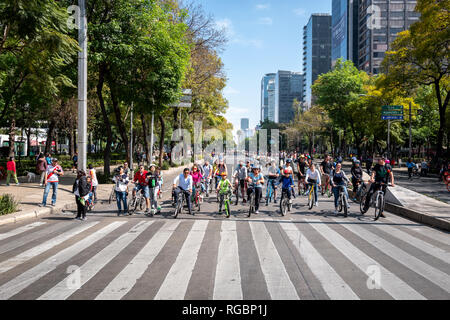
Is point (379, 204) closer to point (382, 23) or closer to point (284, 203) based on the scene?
point (284, 203)

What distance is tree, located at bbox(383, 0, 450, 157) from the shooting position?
90.1 ft

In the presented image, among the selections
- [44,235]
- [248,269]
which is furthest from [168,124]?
[248,269]

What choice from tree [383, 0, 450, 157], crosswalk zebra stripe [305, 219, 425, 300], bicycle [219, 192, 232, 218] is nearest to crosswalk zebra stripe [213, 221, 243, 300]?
crosswalk zebra stripe [305, 219, 425, 300]

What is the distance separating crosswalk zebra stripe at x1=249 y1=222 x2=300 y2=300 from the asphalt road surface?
2 cm

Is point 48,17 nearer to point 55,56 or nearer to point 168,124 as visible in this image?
point 55,56

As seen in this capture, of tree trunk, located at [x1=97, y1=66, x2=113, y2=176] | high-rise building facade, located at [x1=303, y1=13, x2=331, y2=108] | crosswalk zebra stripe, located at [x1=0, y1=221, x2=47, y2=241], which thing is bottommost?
crosswalk zebra stripe, located at [x1=0, y1=221, x2=47, y2=241]

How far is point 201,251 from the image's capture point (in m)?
7.32

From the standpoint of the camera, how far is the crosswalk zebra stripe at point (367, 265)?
509 centimetres

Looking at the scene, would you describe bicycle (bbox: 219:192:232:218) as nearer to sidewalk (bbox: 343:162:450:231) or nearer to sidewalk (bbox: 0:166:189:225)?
sidewalk (bbox: 0:166:189:225)

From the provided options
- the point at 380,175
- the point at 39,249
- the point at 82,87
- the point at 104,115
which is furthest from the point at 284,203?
the point at 104,115

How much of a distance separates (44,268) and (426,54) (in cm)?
3256

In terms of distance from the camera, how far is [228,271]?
5.99m

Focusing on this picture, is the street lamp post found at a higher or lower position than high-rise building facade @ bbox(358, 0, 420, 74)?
lower

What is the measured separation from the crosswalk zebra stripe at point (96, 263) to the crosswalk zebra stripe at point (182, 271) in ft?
4.26
